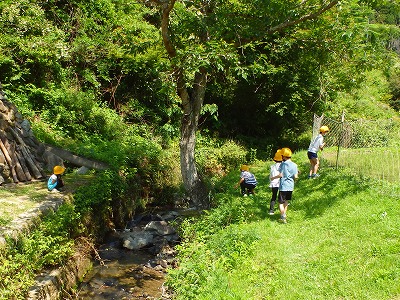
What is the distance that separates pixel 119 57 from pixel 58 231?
12.0m

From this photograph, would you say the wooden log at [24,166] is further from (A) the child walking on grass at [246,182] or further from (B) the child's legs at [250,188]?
(B) the child's legs at [250,188]

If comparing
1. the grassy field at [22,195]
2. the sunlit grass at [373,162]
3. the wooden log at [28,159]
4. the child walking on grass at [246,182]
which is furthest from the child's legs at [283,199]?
the wooden log at [28,159]

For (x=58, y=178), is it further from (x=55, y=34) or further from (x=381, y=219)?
(x=55, y=34)

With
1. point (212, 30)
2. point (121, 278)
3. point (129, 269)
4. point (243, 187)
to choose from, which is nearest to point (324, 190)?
point (243, 187)

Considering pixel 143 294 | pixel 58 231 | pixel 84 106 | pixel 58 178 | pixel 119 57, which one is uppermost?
pixel 119 57

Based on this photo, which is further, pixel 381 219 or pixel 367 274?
pixel 381 219

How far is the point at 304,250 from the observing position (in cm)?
706

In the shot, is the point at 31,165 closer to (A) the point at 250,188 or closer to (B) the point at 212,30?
(B) the point at 212,30

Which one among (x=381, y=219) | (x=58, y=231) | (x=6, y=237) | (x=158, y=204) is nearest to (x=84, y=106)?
(x=158, y=204)

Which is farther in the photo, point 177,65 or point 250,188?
point 250,188

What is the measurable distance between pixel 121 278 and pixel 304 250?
3.86 metres

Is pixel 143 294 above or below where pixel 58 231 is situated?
below

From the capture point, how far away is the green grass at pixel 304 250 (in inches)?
222

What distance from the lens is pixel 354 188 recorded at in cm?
953
